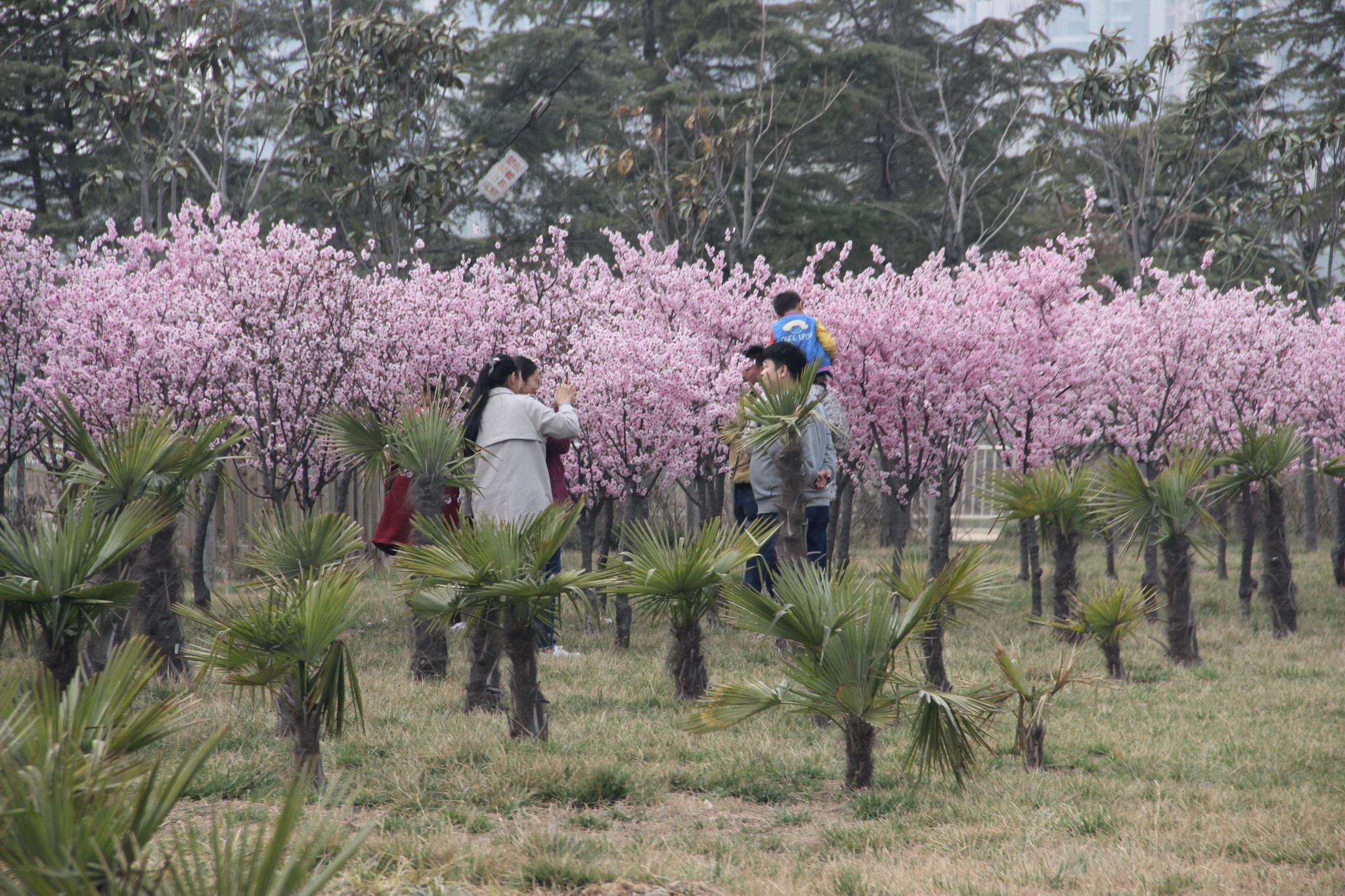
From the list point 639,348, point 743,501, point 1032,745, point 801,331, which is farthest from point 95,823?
point 639,348

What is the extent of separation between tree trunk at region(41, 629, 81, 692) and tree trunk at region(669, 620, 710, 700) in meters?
2.94

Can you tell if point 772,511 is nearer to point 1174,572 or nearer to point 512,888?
point 1174,572

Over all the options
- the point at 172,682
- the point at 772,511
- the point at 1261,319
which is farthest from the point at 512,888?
the point at 1261,319

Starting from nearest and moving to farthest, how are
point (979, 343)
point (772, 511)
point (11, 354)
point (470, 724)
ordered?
point (470, 724) → point (772, 511) → point (11, 354) → point (979, 343)

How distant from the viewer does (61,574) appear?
13.5 ft

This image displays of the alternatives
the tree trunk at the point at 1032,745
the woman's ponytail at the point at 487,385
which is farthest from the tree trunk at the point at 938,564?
the woman's ponytail at the point at 487,385

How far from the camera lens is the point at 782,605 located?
4609 mm

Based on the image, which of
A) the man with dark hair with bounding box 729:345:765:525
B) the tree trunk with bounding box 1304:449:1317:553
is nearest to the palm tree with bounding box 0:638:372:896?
the man with dark hair with bounding box 729:345:765:525

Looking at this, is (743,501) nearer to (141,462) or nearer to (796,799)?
(796,799)

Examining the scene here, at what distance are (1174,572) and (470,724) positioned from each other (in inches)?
208

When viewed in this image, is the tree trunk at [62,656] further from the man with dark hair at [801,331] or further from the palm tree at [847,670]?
the man with dark hair at [801,331]

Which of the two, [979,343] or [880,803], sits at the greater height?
[979,343]

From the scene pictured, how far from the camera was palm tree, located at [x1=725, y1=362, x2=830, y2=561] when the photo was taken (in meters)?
5.81

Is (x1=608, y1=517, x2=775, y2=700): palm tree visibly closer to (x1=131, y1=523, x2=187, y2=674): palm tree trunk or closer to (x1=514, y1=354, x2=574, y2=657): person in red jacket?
(x1=514, y1=354, x2=574, y2=657): person in red jacket
